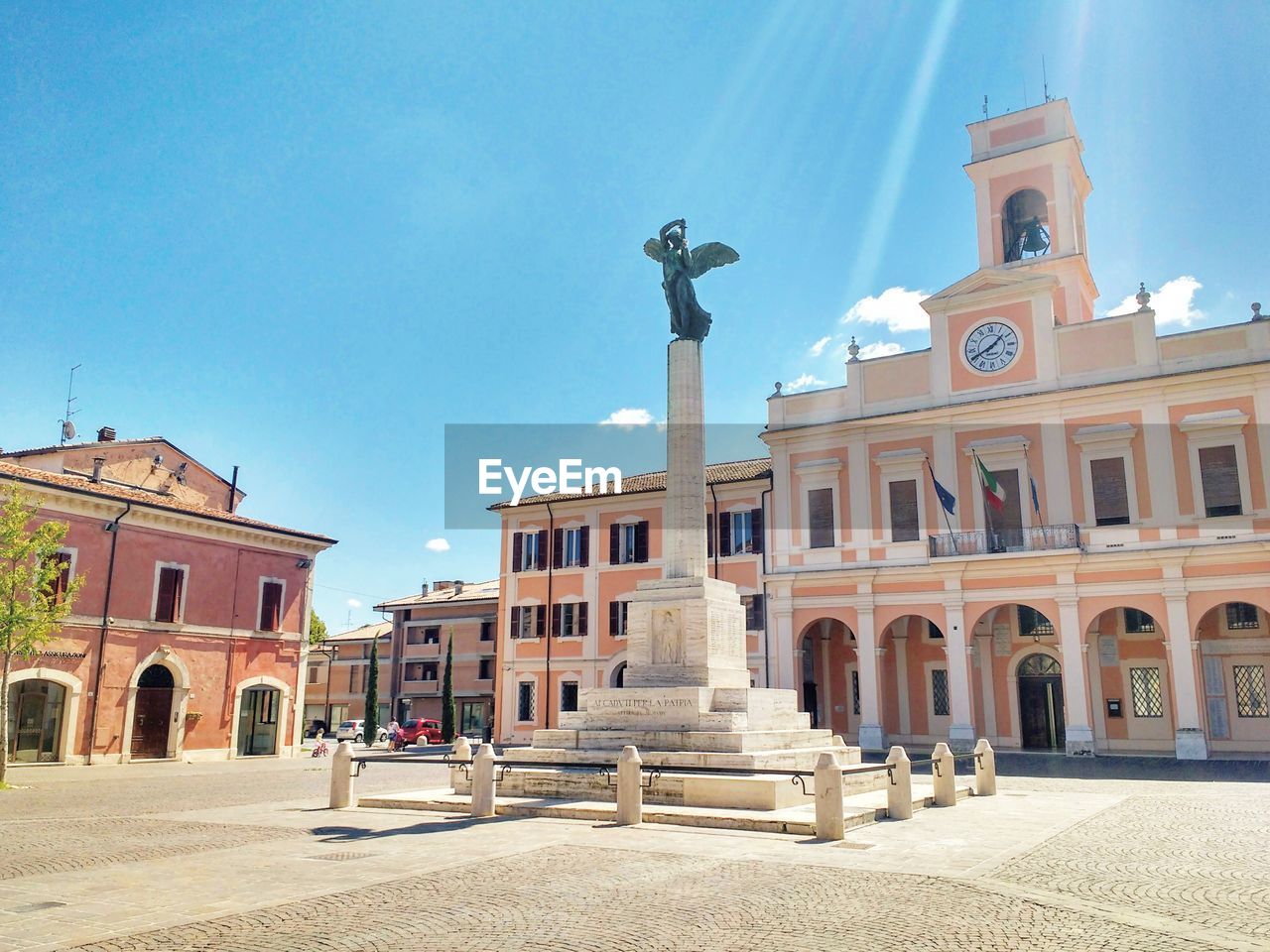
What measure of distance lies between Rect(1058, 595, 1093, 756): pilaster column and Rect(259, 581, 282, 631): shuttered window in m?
24.6

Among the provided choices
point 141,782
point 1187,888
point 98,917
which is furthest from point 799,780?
Answer: point 141,782

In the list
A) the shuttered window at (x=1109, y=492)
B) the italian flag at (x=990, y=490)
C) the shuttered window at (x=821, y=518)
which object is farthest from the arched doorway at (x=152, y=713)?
the shuttered window at (x=1109, y=492)

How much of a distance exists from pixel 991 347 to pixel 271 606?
24935 mm

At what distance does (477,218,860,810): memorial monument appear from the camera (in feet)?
Answer: 44.3

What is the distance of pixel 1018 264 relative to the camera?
31.8 meters

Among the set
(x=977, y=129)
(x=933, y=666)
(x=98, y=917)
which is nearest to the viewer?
(x=98, y=917)

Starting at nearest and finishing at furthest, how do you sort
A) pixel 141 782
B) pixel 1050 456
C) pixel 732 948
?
pixel 732 948 → pixel 141 782 → pixel 1050 456

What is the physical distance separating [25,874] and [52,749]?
1999 centimetres

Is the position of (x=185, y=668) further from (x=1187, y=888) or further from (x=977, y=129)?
(x=977, y=129)

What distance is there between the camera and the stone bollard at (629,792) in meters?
11.4

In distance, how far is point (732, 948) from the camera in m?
5.90

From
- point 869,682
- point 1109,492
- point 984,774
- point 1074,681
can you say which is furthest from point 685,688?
point 1109,492

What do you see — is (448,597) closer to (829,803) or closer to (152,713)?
(152,713)

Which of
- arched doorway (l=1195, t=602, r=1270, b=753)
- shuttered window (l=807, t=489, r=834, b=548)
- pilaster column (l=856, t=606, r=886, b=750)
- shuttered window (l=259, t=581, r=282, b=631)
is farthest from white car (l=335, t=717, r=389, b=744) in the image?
arched doorway (l=1195, t=602, r=1270, b=753)
